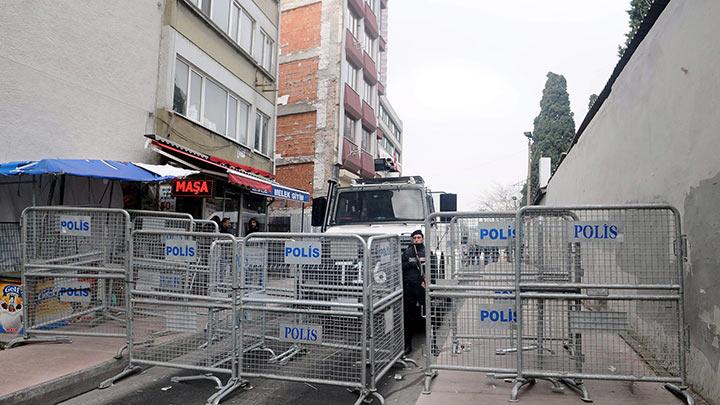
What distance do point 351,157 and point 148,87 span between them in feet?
50.1

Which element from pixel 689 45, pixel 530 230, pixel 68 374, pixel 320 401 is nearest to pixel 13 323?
pixel 68 374

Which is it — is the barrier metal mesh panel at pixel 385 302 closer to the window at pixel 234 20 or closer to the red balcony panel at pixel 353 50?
the window at pixel 234 20

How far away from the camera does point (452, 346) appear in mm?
5277

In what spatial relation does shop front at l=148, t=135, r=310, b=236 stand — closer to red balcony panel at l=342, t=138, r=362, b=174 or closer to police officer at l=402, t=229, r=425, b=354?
police officer at l=402, t=229, r=425, b=354

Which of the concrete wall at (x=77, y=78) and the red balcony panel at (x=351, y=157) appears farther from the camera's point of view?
the red balcony panel at (x=351, y=157)

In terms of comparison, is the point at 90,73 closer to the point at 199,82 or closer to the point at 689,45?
the point at 199,82

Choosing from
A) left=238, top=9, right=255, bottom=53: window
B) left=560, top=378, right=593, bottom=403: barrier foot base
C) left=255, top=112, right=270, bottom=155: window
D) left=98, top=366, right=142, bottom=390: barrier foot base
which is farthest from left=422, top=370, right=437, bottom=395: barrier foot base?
left=255, top=112, right=270, bottom=155: window

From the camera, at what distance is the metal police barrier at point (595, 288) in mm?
4402

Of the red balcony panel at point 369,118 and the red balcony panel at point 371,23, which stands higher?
the red balcony panel at point 371,23

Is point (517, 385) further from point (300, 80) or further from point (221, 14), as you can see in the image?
point (300, 80)

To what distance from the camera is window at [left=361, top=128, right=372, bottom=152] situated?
95.1 feet

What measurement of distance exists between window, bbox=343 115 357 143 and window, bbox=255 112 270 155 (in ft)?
24.4

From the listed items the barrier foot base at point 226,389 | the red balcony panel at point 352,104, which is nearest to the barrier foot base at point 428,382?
the barrier foot base at point 226,389

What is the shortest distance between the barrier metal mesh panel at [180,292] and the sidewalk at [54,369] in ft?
1.45
